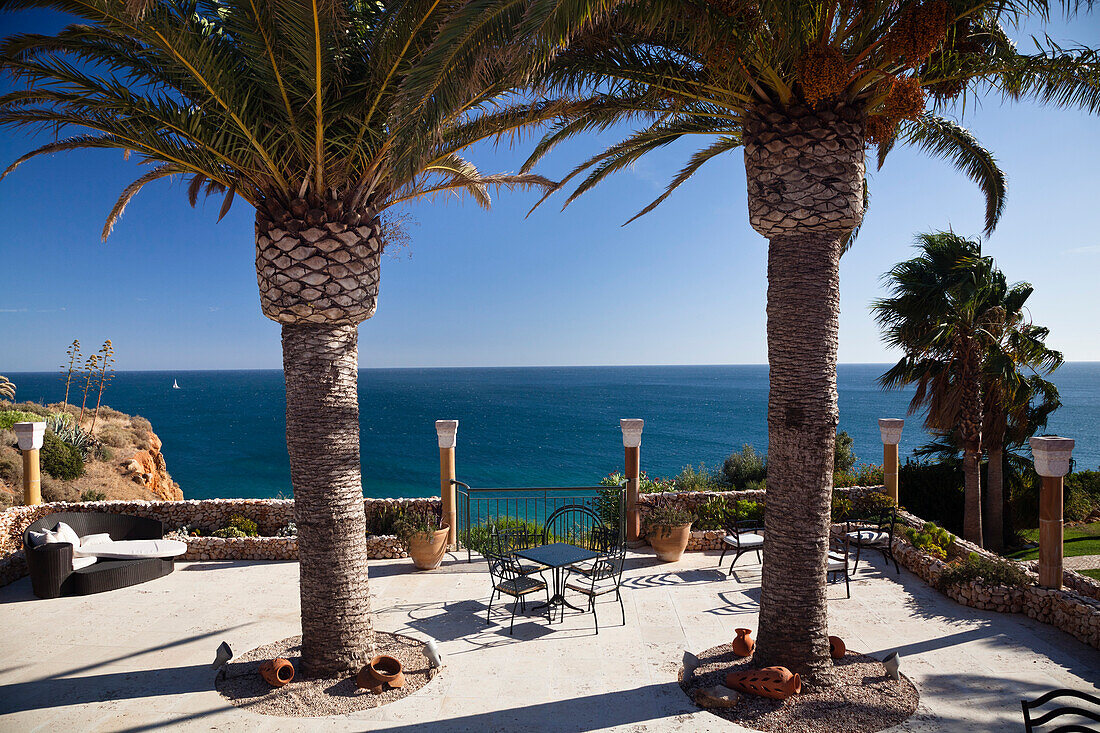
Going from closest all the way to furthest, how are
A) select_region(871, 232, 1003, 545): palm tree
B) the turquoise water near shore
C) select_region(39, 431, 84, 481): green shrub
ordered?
select_region(871, 232, 1003, 545): palm tree < select_region(39, 431, 84, 481): green shrub < the turquoise water near shore

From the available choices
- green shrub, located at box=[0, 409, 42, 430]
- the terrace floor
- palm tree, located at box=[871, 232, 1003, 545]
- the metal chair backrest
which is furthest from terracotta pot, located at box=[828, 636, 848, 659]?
green shrub, located at box=[0, 409, 42, 430]

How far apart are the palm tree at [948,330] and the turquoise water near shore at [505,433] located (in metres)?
34.6

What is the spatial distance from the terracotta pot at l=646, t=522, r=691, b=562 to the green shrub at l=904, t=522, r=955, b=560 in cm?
328

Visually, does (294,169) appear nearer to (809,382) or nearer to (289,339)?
(289,339)

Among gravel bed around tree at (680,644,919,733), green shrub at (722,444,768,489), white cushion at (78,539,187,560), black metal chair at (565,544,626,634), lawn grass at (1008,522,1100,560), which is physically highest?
black metal chair at (565,544,626,634)

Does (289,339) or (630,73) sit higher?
(630,73)

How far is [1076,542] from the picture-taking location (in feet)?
47.3

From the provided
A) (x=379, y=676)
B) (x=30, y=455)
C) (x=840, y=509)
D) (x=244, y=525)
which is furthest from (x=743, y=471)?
(x=30, y=455)

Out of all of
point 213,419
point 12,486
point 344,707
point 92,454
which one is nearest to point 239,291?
point 213,419

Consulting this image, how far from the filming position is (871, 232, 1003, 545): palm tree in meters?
11.9

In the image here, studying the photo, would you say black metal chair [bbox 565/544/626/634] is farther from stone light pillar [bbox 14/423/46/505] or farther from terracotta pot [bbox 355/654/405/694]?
stone light pillar [bbox 14/423/46/505]

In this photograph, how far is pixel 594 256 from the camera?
289 feet

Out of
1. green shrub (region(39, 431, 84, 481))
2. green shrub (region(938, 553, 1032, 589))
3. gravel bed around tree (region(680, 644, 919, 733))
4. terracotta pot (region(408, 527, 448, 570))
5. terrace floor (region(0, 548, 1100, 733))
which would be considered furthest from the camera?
green shrub (region(39, 431, 84, 481))

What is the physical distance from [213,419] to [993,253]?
85764 mm
